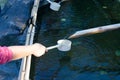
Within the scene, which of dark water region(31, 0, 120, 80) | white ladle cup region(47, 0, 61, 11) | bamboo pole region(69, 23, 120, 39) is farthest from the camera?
white ladle cup region(47, 0, 61, 11)

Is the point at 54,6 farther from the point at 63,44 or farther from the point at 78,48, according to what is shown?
the point at 63,44

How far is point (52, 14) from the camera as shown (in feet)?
19.3

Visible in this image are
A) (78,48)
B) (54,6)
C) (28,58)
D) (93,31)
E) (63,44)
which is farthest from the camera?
(54,6)

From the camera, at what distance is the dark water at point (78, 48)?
4148mm

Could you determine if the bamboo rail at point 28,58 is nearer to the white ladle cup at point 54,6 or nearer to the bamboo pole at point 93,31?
the white ladle cup at point 54,6

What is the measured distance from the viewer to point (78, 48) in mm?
4660

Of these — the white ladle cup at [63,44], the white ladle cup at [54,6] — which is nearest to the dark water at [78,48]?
the white ladle cup at [54,6]

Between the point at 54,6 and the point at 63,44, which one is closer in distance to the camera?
the point at 63,44

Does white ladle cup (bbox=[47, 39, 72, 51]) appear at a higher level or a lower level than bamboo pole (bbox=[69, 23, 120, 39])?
higher

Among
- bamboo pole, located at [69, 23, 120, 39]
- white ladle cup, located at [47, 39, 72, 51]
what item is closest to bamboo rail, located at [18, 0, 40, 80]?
white ladle cup, located at [47, 39, 72, 51]

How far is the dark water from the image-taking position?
415cm

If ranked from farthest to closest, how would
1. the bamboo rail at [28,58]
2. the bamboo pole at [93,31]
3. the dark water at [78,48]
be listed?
1. the bamboo pole at [93,31]
2. the dark water at [78,48]
3. the bamboo rail at [28,58]

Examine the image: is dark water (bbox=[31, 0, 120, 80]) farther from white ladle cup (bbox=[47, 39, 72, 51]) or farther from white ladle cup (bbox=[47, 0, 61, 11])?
white ladle cup (bbox=[47, 39, 72, 51])

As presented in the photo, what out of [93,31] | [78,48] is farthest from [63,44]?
[93,31]
